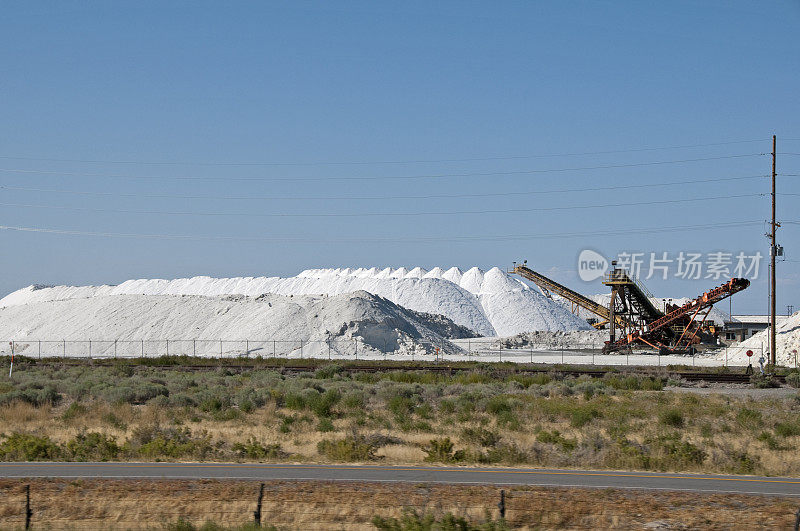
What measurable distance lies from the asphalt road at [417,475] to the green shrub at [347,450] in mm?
1151

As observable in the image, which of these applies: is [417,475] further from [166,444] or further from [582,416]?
[582,416]

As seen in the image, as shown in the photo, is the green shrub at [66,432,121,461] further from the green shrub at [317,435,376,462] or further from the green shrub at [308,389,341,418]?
the green shrub at [308,389,341,418]

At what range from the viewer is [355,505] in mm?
13336

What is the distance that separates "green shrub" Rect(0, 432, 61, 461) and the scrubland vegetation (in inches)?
1.4

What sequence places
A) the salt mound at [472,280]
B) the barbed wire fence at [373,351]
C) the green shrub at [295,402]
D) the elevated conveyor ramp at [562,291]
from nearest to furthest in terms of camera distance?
the green shrub at [295,402] < the barbed wire fence at [373,351] < the elevated conveyor ramp at [562,291] < the salt mound at [472,280]

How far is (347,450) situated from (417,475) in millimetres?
2980

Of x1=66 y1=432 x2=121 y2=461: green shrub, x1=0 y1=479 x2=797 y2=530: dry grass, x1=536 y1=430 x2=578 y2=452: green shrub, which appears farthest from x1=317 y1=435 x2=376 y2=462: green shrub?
x1=66 y1=432 x2=121 y2=461: green shrub

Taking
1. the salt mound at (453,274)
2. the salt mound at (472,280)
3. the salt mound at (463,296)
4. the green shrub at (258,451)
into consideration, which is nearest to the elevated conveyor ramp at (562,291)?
the salt mound at (463,296)

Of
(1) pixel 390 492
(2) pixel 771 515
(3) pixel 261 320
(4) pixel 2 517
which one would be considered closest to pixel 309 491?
(1) pixel 390 492

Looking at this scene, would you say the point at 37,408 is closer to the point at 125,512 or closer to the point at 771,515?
the point at 125,512

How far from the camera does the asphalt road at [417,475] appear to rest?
1475 centimetres

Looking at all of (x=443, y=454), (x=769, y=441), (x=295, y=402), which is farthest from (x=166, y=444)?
(x=769, y=441)

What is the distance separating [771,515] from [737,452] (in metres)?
6.20

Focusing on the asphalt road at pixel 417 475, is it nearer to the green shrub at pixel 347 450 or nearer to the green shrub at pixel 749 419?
the green shrub at pixel 347 450
